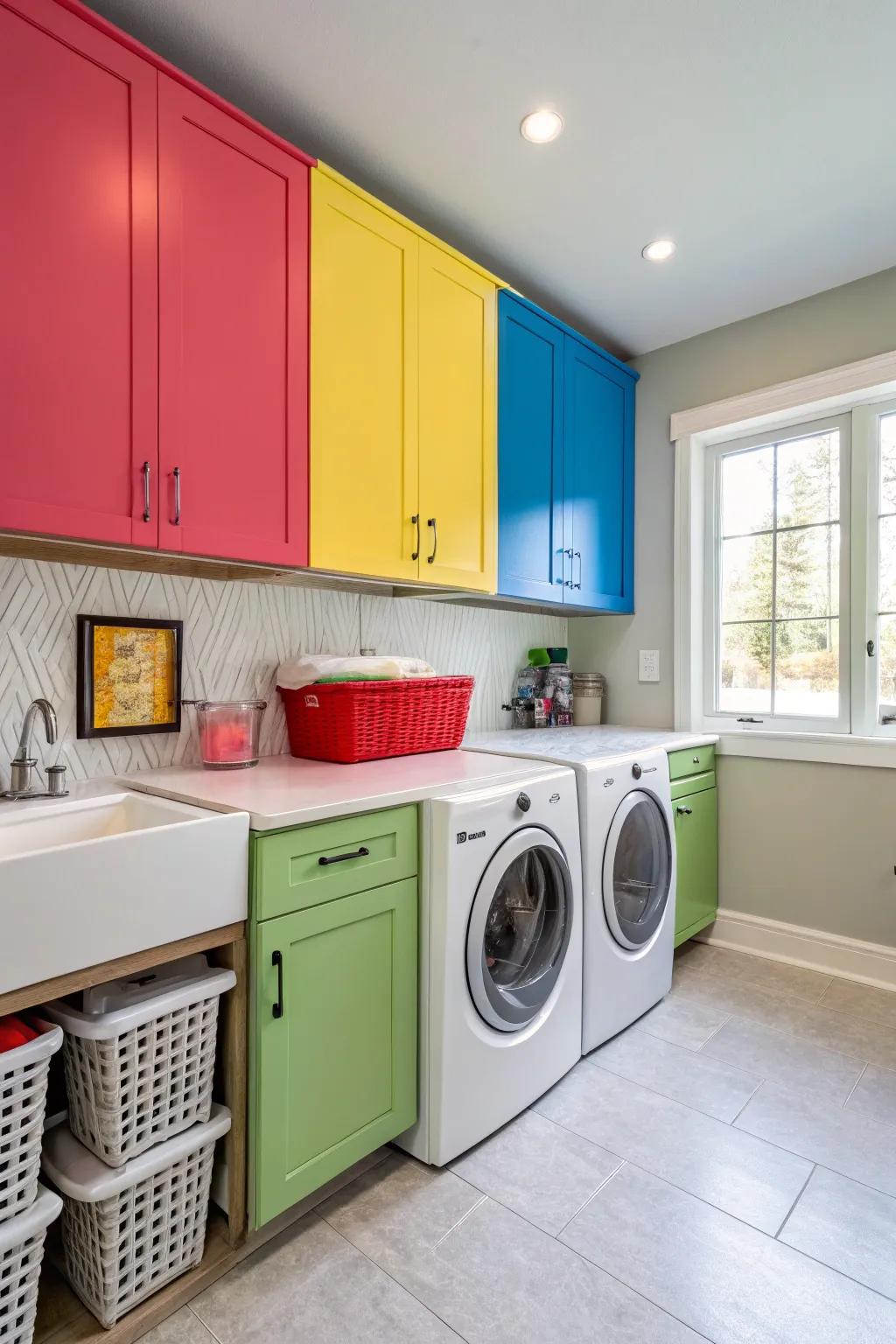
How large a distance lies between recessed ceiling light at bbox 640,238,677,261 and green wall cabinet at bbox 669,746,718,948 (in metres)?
1.72

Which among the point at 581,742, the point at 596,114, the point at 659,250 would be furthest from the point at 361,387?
the point at 581,742

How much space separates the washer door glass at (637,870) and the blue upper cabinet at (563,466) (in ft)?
2.79

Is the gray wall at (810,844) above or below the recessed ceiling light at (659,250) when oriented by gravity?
below

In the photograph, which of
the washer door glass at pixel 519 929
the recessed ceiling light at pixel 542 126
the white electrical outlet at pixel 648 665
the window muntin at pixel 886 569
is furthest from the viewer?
the white electrical outlet at pixel 648 665

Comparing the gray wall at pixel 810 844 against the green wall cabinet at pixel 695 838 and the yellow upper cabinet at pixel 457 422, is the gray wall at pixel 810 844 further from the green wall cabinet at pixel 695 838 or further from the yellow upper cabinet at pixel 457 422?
the yellow upper cabinet at pixel 457 422

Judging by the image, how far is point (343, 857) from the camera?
1.41m

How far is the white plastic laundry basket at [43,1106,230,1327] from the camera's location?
117cm

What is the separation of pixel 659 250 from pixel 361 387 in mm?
1236

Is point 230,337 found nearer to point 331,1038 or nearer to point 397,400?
point 397,400

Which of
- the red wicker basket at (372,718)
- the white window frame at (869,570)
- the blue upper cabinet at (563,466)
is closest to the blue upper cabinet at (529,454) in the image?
the blue upper cabinet at (563,466)

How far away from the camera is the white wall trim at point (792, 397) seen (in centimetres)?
249

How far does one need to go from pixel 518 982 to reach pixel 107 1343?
1020mm

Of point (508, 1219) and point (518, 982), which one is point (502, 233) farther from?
→ point (508, 1219)

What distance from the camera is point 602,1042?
2070 millimetres
